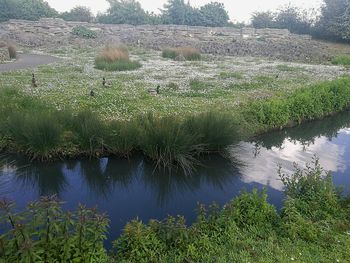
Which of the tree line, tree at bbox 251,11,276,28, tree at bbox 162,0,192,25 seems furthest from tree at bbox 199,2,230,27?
tree at bbox 251,11,276,28

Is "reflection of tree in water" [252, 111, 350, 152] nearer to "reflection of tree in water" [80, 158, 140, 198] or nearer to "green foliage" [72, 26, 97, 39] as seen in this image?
"reflection of tree in water" [80, 158, 140, 198]

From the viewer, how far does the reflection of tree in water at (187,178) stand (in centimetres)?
952

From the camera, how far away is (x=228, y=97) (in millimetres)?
17234

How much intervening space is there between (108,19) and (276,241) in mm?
64626

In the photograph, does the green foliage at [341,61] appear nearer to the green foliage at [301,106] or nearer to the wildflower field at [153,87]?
the wildflower field at [153,87]

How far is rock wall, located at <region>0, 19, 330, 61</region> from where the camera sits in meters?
42.0

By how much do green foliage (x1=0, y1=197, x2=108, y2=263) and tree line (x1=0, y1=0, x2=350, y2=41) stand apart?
5317cm

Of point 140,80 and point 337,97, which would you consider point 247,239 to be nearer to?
point 337,97

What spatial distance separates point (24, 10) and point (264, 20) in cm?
4319

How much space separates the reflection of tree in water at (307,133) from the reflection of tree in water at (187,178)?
308cm

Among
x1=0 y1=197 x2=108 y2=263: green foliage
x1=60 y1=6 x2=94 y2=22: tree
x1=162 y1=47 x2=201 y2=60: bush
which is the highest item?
x1=60 y1=6 x2=94 y2=22: tree

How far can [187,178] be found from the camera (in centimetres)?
1006

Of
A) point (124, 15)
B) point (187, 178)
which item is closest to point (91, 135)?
point (187, 178)

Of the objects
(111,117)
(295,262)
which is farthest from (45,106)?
(295,262)
